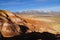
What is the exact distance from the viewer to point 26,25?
36.0 feet

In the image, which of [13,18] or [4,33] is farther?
[13,18]

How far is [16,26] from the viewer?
35.3 feet

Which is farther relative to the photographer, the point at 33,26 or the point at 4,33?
the point at 33,26

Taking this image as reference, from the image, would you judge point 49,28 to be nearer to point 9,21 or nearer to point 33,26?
point 33,26

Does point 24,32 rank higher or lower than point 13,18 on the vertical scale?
lower

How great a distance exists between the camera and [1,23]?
1060 cm

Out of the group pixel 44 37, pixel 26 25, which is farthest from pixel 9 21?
pixel 44 37

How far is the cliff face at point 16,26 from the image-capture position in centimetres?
1048

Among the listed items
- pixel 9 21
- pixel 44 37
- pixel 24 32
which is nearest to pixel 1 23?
pixel 9 21

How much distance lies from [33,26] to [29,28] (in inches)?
13.8

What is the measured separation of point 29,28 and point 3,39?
165 centimetres

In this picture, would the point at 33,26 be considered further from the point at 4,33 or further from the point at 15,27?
the point at 4,33

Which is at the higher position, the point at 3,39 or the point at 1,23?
the point at 1,23

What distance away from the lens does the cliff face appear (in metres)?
10.5
